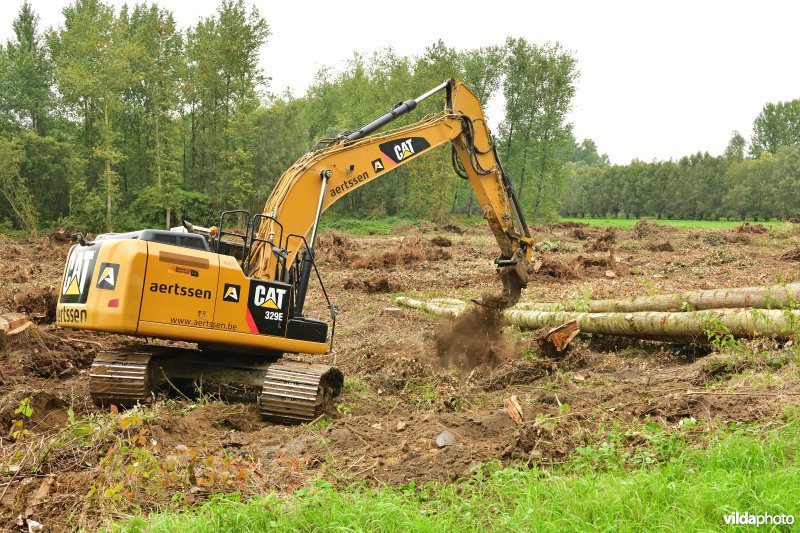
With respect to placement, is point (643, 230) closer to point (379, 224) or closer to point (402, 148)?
point (379, 224)

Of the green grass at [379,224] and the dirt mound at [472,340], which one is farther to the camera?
the green grass at [379,224]

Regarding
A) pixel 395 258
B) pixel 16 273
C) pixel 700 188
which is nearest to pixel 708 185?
pixel 700 188

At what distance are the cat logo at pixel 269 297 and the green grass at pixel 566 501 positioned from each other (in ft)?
9.91

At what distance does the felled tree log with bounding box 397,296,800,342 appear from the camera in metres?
7.28

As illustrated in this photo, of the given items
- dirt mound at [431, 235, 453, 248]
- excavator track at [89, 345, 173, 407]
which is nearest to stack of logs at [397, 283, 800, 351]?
excavator track at [89, 345, 173, 407]

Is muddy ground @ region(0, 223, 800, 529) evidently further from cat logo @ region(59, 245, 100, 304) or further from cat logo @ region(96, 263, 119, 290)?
cat logo @ region(96, 263, 119, 290)

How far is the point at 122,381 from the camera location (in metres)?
7.04

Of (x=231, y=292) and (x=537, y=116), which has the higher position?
(x=537, y=116)

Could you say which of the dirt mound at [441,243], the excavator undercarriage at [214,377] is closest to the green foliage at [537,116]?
the dirt mound at [441,243]

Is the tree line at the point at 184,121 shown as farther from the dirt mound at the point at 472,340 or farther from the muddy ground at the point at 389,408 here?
the dirt mound at the point at 472,340

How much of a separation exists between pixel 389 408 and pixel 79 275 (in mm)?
3442

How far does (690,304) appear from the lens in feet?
28.4

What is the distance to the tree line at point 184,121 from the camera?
36469mm

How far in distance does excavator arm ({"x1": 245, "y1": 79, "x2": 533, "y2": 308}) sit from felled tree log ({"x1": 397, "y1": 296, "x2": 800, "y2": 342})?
2.33ft
